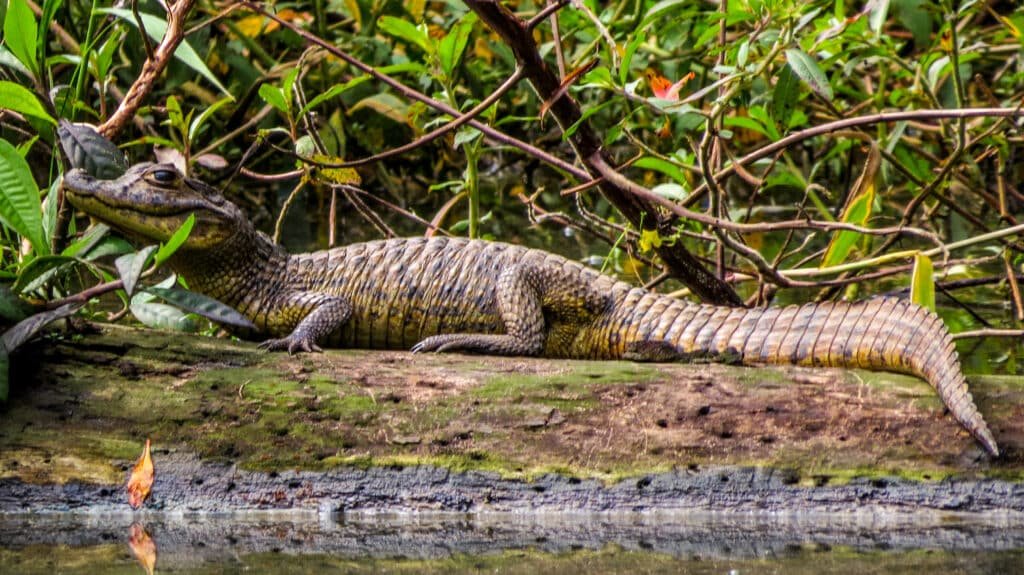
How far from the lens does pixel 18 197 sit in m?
4.45

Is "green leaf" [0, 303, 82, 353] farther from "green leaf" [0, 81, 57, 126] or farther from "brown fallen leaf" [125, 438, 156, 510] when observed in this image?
"green leaf" [0, 81, 57, 126]

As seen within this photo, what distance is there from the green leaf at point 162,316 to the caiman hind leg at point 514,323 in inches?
36.8

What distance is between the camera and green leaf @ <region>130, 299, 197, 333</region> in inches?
187

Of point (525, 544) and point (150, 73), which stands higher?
point (150, 73)

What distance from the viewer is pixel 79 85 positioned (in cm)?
507

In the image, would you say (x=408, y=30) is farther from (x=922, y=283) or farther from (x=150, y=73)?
(x=922, y=283)

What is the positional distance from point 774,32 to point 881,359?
1557 mm

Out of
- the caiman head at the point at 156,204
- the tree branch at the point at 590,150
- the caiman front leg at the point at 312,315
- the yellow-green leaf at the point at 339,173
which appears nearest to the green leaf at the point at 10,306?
the caiman head at the point at 156,204

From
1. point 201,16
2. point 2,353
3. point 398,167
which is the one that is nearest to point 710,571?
point 2,353

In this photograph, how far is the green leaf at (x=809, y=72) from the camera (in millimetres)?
4699

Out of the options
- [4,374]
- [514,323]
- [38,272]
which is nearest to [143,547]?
[4,374]

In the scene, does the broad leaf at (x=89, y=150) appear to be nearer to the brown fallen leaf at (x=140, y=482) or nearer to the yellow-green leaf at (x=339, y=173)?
the brown fallen leaf at (x=140, y=482)

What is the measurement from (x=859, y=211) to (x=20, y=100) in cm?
321

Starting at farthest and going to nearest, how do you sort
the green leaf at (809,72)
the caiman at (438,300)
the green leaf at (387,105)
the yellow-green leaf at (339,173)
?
1. the green leaf at (387,105)
2. the yellow-green leaf at (339,173)
3. the caiman at (438,300)
4. the green leaf at (809,72)
